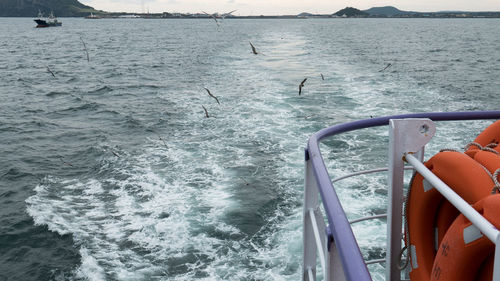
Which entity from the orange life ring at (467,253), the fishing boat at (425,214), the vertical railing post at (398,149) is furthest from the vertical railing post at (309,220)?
the orange life ring at (467,253)

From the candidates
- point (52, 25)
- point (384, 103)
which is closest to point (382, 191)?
point (384, 103)

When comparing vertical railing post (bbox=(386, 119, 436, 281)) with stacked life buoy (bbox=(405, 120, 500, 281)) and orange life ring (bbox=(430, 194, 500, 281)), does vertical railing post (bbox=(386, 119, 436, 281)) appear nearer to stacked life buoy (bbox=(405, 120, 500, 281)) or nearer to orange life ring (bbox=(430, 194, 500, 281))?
stacked life buoy (bbox=(405, 120, 500, 281))

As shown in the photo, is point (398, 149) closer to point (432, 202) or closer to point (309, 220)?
point (432, 202)

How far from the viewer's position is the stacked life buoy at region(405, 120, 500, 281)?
1.39 m

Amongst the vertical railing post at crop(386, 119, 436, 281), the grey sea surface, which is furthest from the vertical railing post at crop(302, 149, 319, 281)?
the grey sea surface

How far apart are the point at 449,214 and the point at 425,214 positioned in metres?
0.10

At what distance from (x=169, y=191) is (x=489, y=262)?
7.12m

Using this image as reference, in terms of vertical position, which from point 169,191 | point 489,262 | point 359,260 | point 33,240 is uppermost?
point 359,260

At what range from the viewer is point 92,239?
21.8 feet

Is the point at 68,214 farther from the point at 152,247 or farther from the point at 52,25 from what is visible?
the point at 52,25

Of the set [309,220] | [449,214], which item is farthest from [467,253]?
[309,220]

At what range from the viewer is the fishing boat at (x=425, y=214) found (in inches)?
48.9

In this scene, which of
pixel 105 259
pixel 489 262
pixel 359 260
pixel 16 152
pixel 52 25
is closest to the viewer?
pixel 359 260

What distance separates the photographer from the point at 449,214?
181 centimetres
